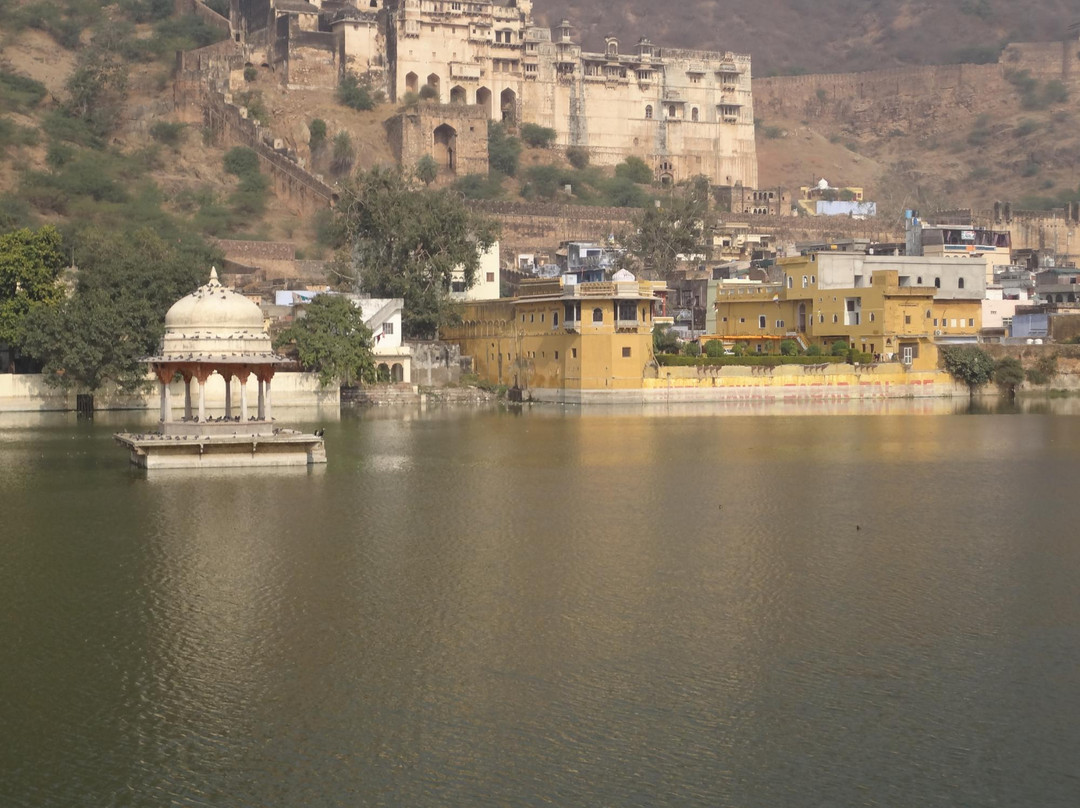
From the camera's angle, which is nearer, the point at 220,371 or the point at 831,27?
the point at 220,371

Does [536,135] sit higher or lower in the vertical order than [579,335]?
higher

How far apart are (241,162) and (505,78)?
1467 cm

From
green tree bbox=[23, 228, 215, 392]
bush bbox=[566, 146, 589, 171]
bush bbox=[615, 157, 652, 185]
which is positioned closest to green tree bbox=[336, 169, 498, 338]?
green tree bbox=[23, 228, 215, 392]

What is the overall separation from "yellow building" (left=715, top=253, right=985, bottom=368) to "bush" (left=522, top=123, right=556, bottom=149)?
70.4 feet

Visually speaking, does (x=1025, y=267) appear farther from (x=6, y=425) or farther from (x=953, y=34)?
(x=953, y=34)

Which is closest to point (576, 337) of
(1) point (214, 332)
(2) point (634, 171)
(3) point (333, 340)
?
(3) point (333, 340)

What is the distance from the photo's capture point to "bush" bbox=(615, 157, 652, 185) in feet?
252

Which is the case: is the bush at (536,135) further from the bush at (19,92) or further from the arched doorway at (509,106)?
the bush at (19,92)

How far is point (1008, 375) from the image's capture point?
50.7m

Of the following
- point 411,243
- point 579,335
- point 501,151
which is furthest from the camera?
point 501,151

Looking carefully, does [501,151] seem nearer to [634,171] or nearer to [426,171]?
[426,171]

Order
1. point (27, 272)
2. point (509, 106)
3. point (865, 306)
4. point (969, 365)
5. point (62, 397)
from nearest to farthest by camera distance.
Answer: point (62, 397), point (27, 272), point (969, 365), point (865, 306), point (509, 106)

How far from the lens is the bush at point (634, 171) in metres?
76.8

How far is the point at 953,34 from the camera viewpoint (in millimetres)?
133625
